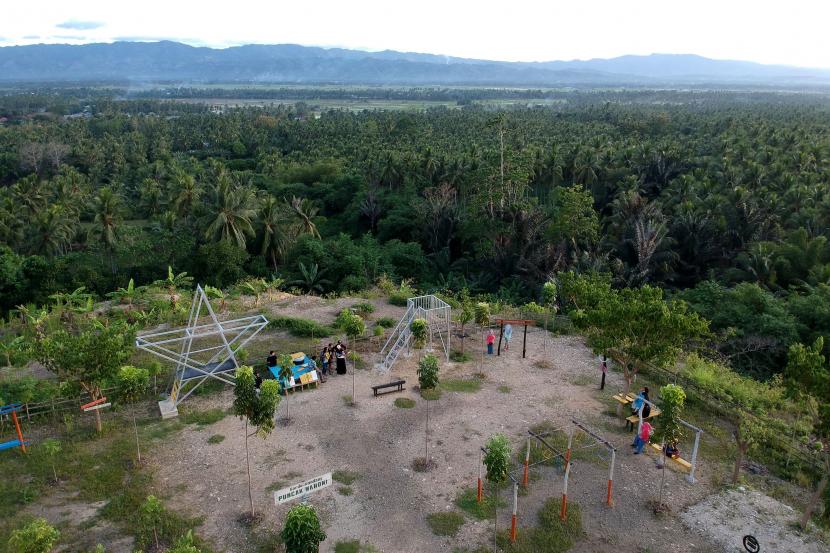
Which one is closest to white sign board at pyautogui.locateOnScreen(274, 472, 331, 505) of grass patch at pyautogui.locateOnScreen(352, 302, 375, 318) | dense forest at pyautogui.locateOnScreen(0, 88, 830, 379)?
grass patch at pyautogui.locateOnScreen(352, 302, 375, 318)

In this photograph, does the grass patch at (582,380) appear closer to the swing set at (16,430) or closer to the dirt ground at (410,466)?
the dirt ground at (410,466)

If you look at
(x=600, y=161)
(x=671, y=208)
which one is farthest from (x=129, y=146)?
(x=671, y=208)

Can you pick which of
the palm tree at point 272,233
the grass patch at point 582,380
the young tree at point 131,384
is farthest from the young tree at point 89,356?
the palm tree at point 272,233

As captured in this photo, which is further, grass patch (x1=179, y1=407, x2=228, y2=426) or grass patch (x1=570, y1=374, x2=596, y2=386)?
grass patch (x1=570, y1=374, x2=596, y2=386)

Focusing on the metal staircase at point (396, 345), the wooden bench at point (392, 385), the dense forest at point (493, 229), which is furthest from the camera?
the dense forest at point (493, 229)

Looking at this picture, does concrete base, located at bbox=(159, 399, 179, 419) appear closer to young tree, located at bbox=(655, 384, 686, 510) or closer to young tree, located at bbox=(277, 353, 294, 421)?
young tree, located at bbox=(277, 353, 294, 421)

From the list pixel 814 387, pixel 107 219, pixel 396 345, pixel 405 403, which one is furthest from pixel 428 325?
pixel 107 219

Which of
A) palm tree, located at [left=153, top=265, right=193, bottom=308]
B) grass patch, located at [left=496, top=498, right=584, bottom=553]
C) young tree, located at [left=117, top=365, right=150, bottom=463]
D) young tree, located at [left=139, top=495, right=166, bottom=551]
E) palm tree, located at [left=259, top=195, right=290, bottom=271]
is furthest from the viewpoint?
palm tree, located at [left=259, top=195, right=290, bottom=271]
